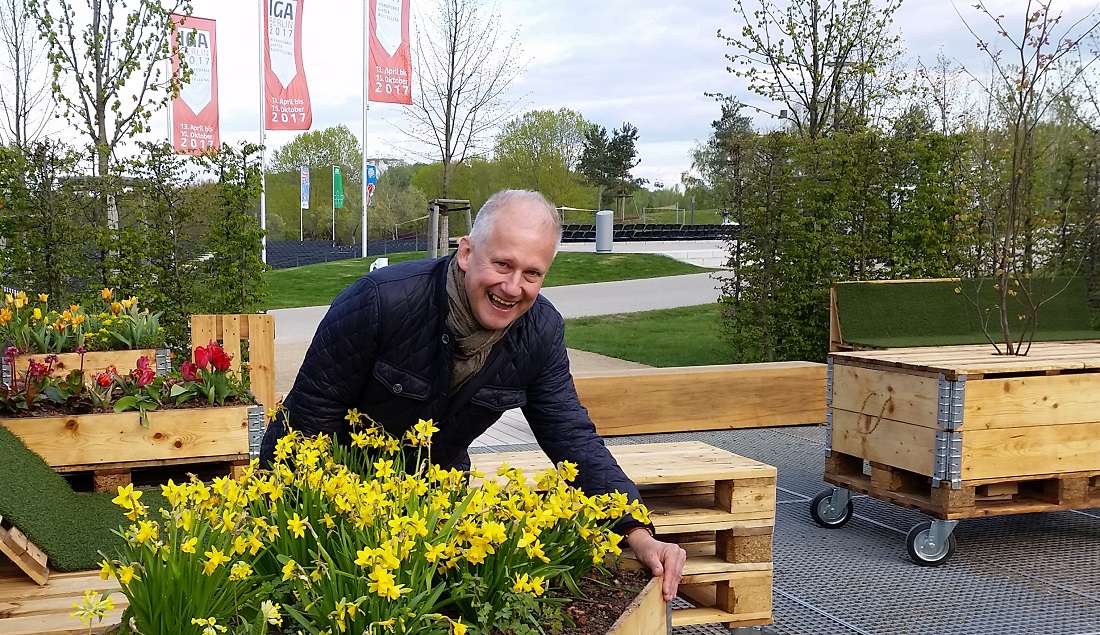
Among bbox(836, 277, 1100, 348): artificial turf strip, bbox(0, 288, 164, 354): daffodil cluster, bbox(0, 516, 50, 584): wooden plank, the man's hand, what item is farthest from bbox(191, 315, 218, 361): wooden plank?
the man's hand

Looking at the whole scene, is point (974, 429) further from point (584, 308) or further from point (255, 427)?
point (584, 308)

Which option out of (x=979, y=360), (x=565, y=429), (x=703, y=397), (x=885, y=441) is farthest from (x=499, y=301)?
(x=703, y=397)

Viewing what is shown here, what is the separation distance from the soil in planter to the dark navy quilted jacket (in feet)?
0.97

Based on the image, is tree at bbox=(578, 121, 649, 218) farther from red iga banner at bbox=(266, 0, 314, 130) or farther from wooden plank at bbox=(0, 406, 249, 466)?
wooden plank at bbox=(0, 406, 249, 466)

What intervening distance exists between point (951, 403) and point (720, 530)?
69.2 inches

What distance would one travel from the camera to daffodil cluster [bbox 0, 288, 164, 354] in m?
6.54

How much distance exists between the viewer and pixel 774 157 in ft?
32.6

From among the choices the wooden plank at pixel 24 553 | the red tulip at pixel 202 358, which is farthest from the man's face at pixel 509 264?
the red tulip at pixel 202 358

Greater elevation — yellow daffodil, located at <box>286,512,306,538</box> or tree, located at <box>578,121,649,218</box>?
tree, located at <box>578,121,649,218</box>

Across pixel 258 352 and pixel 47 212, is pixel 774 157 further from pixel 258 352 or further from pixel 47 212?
pixel 47 212

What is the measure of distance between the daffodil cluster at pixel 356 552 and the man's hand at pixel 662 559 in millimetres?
176

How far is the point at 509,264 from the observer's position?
8.02ft

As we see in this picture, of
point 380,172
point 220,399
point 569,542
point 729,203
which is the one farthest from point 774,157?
point 380,172

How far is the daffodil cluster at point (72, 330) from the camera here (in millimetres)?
6543
